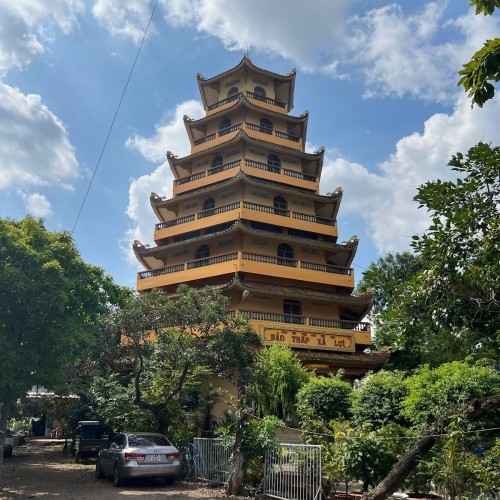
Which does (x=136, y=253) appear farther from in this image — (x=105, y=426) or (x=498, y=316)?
(x=498, y=316)

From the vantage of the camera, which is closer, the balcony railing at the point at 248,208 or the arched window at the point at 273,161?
the balcony railing at the point at 248,208

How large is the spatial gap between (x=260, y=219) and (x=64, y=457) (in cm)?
1524

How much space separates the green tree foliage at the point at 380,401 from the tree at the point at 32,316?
824 centimetres

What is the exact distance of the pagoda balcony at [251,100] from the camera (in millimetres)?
31047

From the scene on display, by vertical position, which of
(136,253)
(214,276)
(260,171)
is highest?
(260,171)

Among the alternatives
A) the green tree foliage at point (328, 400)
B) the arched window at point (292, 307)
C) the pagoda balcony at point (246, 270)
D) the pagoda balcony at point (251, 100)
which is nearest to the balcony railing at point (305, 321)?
the arched window at point (292, 307)

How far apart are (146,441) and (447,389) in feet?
25.6

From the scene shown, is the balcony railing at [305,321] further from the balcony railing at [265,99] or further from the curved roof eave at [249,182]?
the balcony railing at [265,99]

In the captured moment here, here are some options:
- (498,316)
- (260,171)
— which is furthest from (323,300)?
(498,316)

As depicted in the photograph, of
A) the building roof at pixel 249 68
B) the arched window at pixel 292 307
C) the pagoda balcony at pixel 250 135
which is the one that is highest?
the building roof at pixel 249 68

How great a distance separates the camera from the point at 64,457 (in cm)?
2141

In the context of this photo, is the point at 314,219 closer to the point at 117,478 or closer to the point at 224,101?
the point at 224,101

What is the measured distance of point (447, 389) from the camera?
35.8 ft

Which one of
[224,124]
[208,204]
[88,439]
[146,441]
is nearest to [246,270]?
[208,204]
